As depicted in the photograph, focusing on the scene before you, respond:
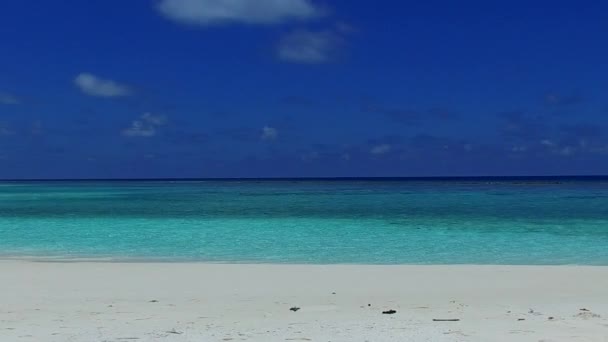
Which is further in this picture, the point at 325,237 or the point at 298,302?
the point at 325,237

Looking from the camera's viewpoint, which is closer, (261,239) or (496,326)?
(496,326)

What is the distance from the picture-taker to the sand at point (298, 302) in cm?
686

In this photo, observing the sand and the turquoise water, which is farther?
the turquoise water

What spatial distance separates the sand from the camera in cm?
686

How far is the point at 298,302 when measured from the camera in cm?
906

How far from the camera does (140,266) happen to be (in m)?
13.4

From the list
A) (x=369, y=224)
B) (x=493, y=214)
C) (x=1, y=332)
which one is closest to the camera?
(x=1, y=332)

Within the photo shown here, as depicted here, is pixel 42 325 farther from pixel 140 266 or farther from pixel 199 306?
pixel 140 266

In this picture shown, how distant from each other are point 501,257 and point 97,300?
10.3 meters

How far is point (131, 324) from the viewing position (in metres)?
7.38

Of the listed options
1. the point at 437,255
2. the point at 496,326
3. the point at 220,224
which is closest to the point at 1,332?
the point at 496,326

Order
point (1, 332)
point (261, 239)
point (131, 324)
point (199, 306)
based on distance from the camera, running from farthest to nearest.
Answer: point (261, 239) < point (199, 306) < point (131, 324) < point (1, 332)

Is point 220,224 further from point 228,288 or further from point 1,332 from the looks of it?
point 1,332

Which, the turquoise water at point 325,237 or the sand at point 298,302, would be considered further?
the turquoise water at point 325,237
